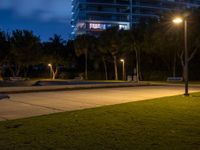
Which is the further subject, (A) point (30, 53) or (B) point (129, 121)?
(A) point (30, 53)

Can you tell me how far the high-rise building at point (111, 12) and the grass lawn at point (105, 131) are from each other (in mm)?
106658

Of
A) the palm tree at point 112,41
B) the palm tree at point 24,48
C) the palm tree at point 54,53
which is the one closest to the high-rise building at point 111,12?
the palm tree at point 54,53

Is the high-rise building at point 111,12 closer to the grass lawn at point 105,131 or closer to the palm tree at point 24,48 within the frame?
the palm tree at point 24,48

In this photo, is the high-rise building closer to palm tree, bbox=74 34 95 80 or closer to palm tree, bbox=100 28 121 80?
palm tree, bbox=74 34 95 80

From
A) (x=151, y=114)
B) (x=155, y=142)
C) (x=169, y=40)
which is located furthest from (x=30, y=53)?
(x=155, y=142)

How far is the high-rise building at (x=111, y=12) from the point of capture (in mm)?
118625

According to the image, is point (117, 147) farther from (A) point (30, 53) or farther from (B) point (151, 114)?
(A) point (30, 53)

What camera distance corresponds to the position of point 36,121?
10648 millimetres

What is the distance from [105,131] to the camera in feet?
29.3

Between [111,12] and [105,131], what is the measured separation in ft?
372

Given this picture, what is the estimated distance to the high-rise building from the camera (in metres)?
119

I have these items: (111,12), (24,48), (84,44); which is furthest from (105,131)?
(111,12)

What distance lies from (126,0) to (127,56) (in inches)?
2647

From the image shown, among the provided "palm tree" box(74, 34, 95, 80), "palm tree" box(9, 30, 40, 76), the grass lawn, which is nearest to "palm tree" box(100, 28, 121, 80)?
"palm tree" box(74, 34, 95, 80)
